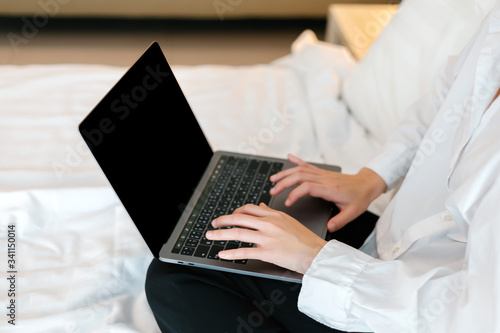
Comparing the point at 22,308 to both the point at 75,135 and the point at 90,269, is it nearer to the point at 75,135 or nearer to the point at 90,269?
the point at 90,269

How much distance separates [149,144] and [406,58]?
0.75m

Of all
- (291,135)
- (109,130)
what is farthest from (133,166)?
(291,135)

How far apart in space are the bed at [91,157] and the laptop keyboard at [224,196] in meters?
0.11

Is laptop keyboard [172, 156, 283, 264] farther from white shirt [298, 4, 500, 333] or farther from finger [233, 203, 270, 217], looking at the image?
white shirt [298, 4, 500, 333]

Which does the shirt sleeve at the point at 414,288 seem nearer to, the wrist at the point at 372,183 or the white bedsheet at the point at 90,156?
the wrist at the point at 372,183

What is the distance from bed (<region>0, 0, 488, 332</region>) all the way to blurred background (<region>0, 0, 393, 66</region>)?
1224 millimetres

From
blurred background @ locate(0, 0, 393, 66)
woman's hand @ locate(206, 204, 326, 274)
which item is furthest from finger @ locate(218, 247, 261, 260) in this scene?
blurred background @ locate(0, 0, 393, 66)

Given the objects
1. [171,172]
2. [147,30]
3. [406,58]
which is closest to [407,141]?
[406,58]

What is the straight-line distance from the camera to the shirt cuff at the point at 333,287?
0.77 m

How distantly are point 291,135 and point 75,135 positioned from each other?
54 centimetres

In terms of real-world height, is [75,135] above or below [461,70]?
below

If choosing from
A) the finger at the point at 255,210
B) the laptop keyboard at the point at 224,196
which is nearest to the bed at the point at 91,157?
the laptop keyboard at the point at 224,196

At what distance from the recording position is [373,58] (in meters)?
1.42

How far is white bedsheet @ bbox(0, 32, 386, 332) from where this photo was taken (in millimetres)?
883
